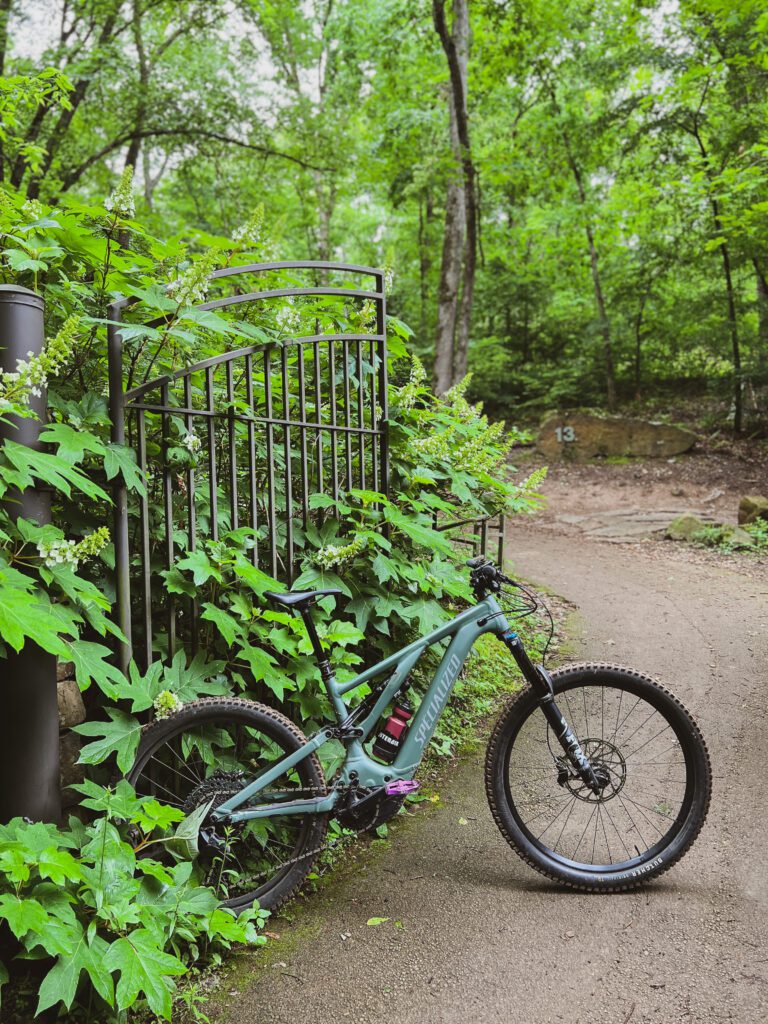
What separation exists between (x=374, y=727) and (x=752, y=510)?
8.66 meters

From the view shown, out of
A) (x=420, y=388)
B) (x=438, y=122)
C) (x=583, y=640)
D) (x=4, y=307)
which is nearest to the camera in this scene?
(x=4, y=307)

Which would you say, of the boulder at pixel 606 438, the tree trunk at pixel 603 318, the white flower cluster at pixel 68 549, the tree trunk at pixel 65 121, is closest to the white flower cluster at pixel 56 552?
the white flower cluster at pixel 68 549

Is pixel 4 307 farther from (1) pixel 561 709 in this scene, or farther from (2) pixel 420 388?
(1) pixel 561 709

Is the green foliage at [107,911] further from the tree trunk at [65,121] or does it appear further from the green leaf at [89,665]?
the tree trunk at [65,121]

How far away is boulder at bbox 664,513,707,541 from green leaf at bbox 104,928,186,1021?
353 inches

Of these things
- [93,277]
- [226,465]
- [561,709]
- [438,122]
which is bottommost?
[561,709]

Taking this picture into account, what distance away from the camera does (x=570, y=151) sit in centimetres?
1371

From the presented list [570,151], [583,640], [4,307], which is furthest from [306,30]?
[4,307]

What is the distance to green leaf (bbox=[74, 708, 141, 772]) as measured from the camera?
7.08 ft

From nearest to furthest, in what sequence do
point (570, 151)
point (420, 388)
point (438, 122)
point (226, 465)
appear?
point (226, 465)
point (420, 388)
point (438, 122)
point (570, 151)

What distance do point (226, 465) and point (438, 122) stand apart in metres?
10.4

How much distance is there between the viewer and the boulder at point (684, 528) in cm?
956

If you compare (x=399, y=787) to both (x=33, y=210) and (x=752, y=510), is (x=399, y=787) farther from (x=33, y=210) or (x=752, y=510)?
(x=752, y=510)

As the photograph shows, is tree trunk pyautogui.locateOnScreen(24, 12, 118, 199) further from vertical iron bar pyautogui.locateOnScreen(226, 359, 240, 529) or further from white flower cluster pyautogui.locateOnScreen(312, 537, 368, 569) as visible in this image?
white flower cluster pyautogui.locateOnScreen(312, 537, 368, 569)
